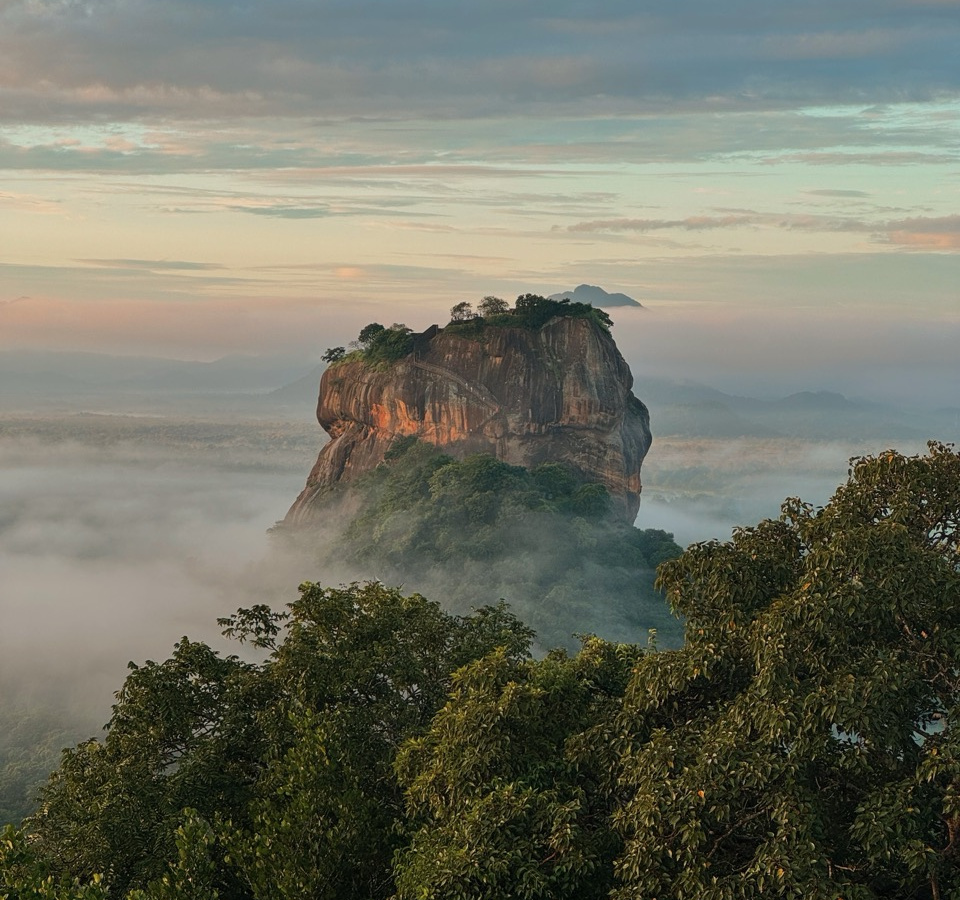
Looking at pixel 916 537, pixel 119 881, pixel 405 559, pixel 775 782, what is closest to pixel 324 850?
pixel 119 881

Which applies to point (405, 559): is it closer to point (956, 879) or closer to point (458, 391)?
point (458, 391)

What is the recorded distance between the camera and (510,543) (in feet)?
305

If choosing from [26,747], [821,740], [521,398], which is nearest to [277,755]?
[821,740]

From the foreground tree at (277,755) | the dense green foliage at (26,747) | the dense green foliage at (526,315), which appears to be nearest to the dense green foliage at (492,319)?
the dense green foliage at (526,315)

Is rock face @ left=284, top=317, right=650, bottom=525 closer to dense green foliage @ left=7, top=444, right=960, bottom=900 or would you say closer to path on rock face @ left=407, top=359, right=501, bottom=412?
path on rock face @ left=407, top=359, right=501, bottom=412

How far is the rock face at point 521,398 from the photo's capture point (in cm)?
9875

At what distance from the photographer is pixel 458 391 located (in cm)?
9906

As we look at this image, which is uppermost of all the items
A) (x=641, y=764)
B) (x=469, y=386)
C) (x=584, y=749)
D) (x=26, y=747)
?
(x=641, y=764)

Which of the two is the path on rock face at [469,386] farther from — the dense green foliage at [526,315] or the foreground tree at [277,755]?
Result: the foreground tree at [277,755]

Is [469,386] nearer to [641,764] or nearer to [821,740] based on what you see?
[641,764]

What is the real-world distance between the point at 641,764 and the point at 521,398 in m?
85.5

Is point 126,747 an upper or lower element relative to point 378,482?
upper

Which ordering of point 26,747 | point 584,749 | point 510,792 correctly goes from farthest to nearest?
point 26,747 → point 584,749 → point 510,792

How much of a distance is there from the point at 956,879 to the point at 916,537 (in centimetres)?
378
